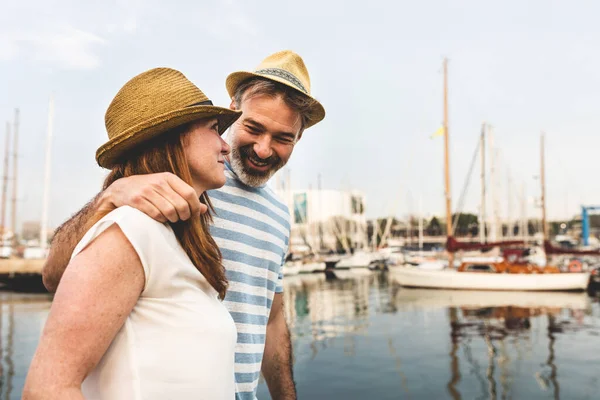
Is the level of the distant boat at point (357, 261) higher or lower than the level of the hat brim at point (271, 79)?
lower

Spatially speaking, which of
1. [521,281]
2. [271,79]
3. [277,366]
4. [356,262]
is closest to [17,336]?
[277,366]

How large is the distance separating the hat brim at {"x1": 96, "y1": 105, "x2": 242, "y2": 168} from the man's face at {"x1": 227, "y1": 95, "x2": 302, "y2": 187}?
2.18 feet

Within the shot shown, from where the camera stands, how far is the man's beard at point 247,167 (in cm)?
188

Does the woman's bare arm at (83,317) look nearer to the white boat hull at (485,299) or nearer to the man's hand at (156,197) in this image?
the man's hand at (156,197)

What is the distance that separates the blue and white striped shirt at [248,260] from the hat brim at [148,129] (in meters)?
0.61

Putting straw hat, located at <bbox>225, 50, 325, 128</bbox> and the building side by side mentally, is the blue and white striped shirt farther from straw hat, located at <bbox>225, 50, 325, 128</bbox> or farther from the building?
the building

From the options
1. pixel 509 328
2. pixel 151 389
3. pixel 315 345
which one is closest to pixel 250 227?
pixel 151 389

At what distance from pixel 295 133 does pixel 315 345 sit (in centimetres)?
1067

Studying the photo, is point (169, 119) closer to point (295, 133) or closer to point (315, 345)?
point (295, 133)

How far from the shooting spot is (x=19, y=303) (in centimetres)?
2069

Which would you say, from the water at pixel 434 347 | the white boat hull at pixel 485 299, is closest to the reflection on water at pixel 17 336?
the water at pixel 434 347

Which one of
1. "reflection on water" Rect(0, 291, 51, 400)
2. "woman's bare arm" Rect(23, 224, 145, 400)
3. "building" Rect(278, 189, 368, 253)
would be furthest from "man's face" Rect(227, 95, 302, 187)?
"building" Rect(278, 189, 368, 253)

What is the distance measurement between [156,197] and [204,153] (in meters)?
0.23

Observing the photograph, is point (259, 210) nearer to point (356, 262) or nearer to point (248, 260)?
point (248, 260)
